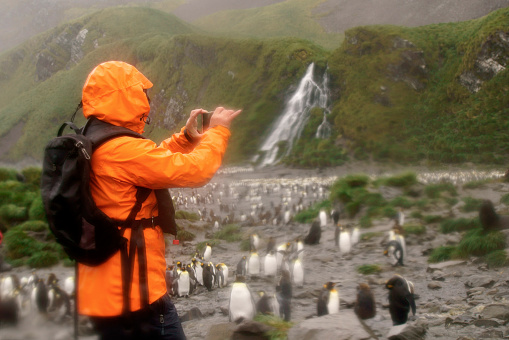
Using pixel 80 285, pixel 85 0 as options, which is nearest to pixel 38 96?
pixel 80 285

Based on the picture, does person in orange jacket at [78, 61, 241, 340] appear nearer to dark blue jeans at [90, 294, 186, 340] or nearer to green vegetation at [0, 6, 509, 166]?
dark blue jeans at [90, 294, 186, 340]

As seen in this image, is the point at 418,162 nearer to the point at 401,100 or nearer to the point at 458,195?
the point at 401,100

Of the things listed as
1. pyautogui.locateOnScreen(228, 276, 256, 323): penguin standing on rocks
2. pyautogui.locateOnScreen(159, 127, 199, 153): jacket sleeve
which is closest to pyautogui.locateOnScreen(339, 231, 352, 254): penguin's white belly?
pyautogui.locateOnScreen(228, 276, 256, 323): penguin standing on rocks

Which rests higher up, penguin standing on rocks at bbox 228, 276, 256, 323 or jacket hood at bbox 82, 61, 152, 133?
jacket hood at bbox 82, 61, 152, 133

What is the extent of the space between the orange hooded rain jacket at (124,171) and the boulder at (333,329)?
5.47ft

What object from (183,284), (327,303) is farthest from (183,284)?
(327,303)

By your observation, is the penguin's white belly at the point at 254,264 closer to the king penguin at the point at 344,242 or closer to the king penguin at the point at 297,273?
the king penguin at the point at 297,273

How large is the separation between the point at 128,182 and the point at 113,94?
0.88ft

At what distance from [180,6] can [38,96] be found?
165 ft

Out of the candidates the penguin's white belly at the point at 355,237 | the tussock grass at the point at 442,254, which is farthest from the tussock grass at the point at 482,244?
the penguin's white belly at the point at 355,237

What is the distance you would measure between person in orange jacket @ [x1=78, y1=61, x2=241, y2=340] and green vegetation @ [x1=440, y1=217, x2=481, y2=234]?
8.27 m

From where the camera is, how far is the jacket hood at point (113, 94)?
1.23 metres

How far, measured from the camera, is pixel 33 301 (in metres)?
4.66

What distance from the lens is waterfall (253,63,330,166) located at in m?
22.1
